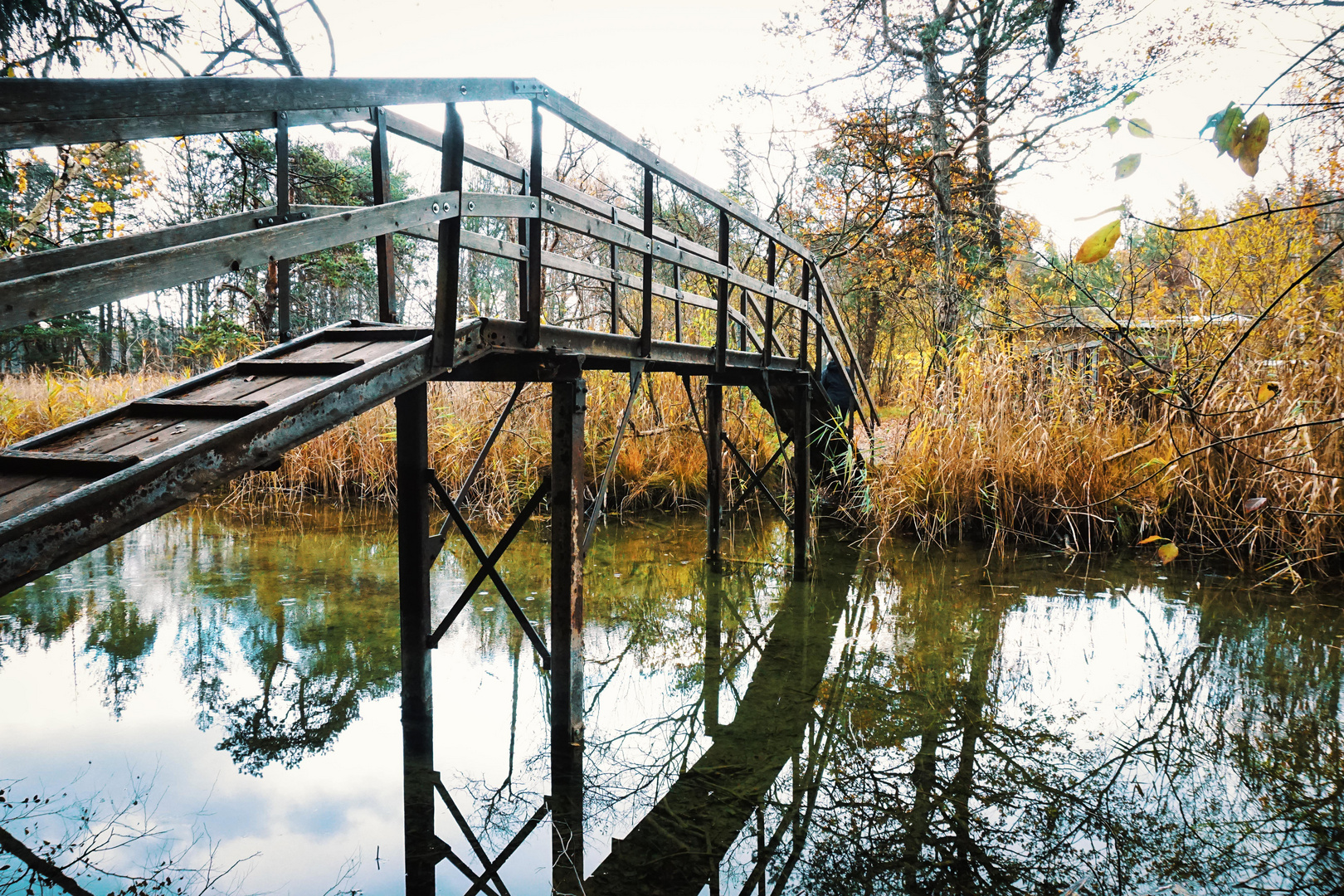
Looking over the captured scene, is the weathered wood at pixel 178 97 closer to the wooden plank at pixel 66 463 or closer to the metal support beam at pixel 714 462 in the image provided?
the wooden plank at pixel 66 463

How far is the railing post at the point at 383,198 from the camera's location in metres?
3.34

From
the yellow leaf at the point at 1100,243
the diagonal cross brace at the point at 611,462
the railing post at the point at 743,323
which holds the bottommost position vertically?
the diagonal cross brace at the point at 611,462

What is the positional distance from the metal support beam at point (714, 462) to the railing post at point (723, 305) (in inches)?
44.4

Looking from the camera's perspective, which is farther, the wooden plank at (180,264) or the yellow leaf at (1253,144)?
the wooden plank at (180,264)

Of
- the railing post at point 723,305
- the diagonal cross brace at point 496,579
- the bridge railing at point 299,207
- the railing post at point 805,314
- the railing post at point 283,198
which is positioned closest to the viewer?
the bridge railing at point 299,207

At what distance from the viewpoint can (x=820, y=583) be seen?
264 inches

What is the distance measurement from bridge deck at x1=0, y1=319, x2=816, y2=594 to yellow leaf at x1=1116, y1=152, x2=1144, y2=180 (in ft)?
6.75

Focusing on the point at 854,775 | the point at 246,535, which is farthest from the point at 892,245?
the point at 854,775

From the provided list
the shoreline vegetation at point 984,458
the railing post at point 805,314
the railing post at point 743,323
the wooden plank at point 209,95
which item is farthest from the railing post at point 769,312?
the wooden plank at point 209,95

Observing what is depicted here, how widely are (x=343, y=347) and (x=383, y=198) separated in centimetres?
80

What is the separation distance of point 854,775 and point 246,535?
272 inches

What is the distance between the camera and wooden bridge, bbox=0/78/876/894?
1726 mm

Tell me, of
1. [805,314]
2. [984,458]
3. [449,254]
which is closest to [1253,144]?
[449,254]

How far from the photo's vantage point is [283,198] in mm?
3143
